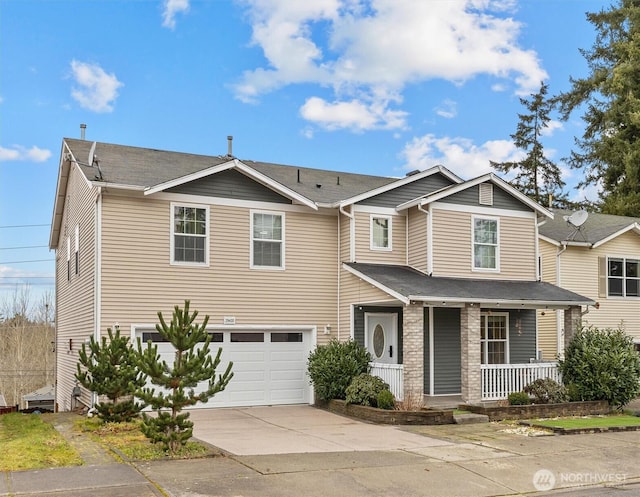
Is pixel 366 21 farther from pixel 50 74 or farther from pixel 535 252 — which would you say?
pixel 50 74

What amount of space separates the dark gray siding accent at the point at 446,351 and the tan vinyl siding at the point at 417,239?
139 cm

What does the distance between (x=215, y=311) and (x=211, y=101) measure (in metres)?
8.27

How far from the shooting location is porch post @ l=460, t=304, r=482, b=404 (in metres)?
16.6

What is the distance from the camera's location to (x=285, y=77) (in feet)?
83.4

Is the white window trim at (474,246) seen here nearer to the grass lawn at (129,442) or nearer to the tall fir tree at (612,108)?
the grass lawn at (129,442)

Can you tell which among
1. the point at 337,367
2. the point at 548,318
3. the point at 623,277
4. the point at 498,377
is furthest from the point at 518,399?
the point at 623,277

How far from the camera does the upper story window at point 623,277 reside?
23688mm

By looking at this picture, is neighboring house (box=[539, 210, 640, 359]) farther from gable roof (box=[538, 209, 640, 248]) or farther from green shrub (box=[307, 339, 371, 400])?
green shrub (box=[307, 339, 371, 400])

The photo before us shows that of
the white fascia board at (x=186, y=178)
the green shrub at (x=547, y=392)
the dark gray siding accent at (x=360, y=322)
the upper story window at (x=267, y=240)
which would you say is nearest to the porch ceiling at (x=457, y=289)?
the dark gray siding accent at (x=360, y=322)

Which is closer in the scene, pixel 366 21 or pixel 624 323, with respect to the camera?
pixel 366 21

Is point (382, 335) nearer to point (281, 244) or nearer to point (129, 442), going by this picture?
point (281, 244)

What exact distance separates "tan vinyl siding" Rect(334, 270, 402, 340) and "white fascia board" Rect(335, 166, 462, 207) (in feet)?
6.51

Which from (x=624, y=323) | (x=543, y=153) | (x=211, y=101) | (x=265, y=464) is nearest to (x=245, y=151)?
(x=211, y=101)

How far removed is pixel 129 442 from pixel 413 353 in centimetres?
695
